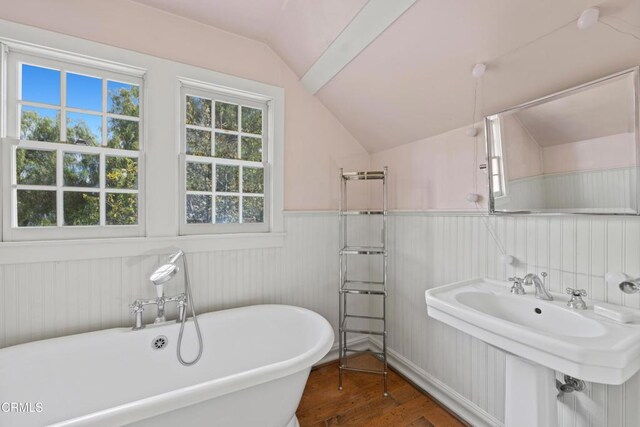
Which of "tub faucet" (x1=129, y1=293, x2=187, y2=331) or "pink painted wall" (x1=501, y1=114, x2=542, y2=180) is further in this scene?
"tub faucet" (x1=129, y1=293, x2=187, y2=331)

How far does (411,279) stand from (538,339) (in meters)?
1.15

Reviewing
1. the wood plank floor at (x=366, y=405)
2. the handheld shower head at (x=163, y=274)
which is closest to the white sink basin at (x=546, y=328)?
the wood plank floor at (x=366, y=405)

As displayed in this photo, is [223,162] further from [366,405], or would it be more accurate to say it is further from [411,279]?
[366,405]

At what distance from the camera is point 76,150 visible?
5.11ft

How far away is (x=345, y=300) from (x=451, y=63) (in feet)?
5.79

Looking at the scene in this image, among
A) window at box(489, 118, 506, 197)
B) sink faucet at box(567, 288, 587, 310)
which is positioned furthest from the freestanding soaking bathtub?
window at box(489, 118, 506, 197)

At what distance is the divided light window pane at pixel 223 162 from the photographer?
1.89m

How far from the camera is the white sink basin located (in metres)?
0.82

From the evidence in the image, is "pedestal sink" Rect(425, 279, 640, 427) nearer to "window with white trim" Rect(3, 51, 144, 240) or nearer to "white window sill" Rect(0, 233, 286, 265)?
"white window sill" Rect(0, 233, 286, 265)

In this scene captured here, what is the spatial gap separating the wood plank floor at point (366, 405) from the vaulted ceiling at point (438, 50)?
70.3 inches

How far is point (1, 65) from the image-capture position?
4.50ft

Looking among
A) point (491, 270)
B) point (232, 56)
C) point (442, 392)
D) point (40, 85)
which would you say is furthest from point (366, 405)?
point (40, 85)

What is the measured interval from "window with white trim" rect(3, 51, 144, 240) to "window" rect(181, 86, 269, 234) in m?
0.29

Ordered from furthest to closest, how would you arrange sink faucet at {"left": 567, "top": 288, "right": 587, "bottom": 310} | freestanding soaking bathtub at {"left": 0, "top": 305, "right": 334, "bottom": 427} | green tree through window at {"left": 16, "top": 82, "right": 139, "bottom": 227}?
green tree through window at {"left": 16, "top": 82, "right": 139, "bottom": 227} → sink faucet at {"left": 567, "top": 288, "right": 587, "bottom": 310} → freestanding soaking bathtub at {"left": 0, "top": 305, "right": 334, "bottom": 427}
